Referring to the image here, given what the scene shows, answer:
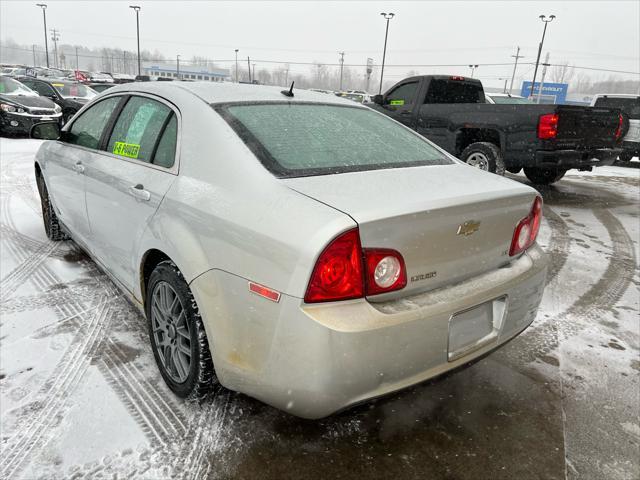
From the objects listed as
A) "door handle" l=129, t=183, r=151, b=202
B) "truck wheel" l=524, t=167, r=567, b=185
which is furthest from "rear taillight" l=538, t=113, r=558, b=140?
"door handle" l=129, t=183, r=151, b=202

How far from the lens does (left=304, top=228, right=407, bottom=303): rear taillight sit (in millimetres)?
1621

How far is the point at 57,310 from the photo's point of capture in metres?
3.17

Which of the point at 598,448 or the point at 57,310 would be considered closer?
the point at 598,448

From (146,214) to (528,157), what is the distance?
5982 mm

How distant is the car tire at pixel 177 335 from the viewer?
2.08m

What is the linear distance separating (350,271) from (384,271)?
0.15 metres

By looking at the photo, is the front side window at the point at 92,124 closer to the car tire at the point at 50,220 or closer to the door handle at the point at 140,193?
the door handle at the point at 140,193

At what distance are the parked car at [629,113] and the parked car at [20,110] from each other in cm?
1400

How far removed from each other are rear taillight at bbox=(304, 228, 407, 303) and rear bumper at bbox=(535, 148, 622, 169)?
5.80 meters

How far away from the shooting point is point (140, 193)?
242cm

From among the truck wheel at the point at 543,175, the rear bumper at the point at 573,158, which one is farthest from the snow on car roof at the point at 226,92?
the truck wheel at the point at 543,175

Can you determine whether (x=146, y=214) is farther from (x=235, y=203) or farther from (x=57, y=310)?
(x=57, y=310)

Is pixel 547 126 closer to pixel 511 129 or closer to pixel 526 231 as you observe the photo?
pixel 511 129

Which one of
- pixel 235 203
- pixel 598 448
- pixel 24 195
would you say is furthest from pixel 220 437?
pixel 24 195
